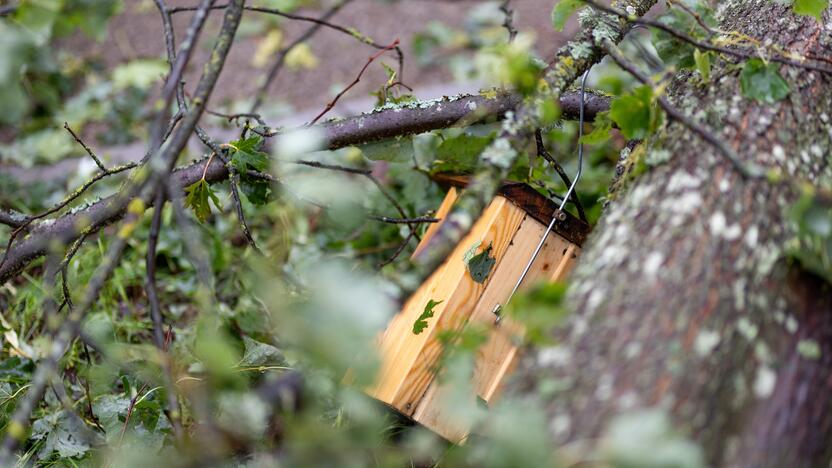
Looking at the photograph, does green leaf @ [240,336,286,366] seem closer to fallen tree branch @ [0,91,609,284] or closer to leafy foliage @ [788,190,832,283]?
fallen tree branch @ [0,91,609,284]

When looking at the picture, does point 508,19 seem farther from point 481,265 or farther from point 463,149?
point 481,265

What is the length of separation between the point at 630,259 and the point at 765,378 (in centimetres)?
25

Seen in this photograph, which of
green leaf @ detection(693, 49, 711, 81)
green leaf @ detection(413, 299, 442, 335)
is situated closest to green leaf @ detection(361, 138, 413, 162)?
green leaf @ detection(413, 299, 442, 335)

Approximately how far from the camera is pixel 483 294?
1593mm

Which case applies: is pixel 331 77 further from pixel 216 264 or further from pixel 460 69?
pixel 216 264

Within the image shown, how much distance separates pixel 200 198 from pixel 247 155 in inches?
6.2

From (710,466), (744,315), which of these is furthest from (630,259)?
(710,466)

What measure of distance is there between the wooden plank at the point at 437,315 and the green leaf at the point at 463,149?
0.20 meters

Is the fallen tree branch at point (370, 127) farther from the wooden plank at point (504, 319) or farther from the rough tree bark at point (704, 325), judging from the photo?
the rough tree bark at point (704, 325)

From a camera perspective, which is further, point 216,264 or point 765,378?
point 216,264

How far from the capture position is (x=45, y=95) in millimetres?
3875

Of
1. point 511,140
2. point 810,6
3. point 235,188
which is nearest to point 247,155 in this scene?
point 235,188

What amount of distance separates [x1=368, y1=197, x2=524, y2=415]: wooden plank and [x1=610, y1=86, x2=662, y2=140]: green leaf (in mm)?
393

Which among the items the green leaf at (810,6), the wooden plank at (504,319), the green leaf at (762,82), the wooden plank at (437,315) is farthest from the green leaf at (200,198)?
the green leaf at (810,6)
